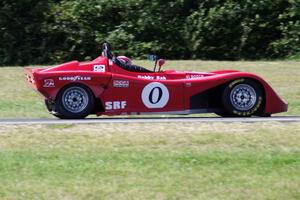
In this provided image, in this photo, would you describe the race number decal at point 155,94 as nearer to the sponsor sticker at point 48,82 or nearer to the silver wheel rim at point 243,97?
the silver wheel rim at point 243,97

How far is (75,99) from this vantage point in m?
13.4

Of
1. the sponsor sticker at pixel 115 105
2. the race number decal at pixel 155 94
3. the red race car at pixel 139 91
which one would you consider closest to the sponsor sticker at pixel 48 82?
the red race car at pixel 139 91

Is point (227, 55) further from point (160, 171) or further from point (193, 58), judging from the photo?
point (160, 171)

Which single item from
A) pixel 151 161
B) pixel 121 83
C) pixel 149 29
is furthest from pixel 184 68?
pixel 151 161

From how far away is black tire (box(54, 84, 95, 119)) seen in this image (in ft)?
43.5

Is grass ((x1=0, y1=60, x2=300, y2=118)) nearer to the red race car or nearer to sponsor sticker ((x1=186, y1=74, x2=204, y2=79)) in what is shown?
the red race car

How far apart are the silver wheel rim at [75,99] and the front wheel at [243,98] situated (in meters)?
2.48

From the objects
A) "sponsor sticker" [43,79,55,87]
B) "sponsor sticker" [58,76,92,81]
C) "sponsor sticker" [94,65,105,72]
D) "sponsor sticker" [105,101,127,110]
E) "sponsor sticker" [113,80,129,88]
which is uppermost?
"sponsor sticker" [94,65,105,72]

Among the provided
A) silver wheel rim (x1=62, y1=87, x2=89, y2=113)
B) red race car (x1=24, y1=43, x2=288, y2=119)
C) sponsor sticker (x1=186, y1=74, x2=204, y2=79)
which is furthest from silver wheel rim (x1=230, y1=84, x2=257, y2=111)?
silver wheel rim (x1=62, y1=87, x2=89, y2=113)

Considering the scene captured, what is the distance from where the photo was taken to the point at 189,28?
29312 mm

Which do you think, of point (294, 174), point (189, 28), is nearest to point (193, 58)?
point (189, 28)

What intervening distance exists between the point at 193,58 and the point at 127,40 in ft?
8.60

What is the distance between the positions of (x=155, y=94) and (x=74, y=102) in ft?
4.70

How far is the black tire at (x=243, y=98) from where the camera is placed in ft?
44.5
